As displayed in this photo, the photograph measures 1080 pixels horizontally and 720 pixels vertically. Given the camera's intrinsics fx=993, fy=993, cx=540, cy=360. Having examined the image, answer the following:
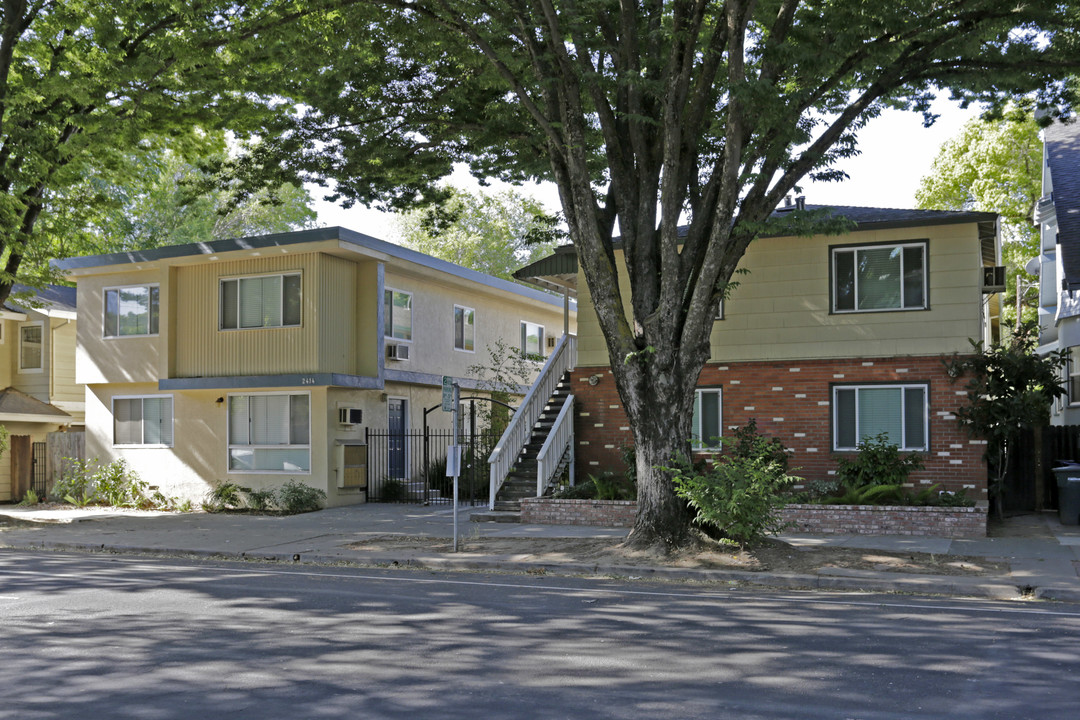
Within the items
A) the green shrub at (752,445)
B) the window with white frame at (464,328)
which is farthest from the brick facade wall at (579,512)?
the window with white frame at (464,328)

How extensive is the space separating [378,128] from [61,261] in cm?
1306

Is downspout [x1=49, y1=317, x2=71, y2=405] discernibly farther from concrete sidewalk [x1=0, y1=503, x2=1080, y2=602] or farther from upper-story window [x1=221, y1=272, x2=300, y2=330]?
upper-story window [x1=221, y1=272, x2=300, y2=330]

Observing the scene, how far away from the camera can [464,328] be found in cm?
2814

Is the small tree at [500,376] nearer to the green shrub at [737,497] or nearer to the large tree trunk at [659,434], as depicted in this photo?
the large tree trunk at [659,434]

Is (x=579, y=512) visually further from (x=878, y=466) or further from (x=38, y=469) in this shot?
(x=38, y=469)

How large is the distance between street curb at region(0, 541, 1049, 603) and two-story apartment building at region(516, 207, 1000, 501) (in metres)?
6.84

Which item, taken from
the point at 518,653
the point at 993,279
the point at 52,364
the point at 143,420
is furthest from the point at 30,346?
the point at 518,653

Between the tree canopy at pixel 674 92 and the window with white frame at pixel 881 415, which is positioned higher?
the tree canopy at pixel 674 92

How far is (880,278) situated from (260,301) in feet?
44.7

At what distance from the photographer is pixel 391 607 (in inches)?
396

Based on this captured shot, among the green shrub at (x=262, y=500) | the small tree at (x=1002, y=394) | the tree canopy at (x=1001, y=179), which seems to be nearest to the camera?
the small tree at (x=1002, y=394)

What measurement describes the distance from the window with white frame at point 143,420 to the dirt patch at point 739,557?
11278 mm

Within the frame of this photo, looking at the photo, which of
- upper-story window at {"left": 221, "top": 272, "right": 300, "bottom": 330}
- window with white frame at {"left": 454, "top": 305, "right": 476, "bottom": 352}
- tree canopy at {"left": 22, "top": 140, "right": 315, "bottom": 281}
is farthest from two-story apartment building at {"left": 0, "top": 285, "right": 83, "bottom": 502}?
window with white frame at {"left": 454, "top": 305, "right": 476, "bottom": 352}

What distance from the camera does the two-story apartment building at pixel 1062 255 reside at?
65.2ft
